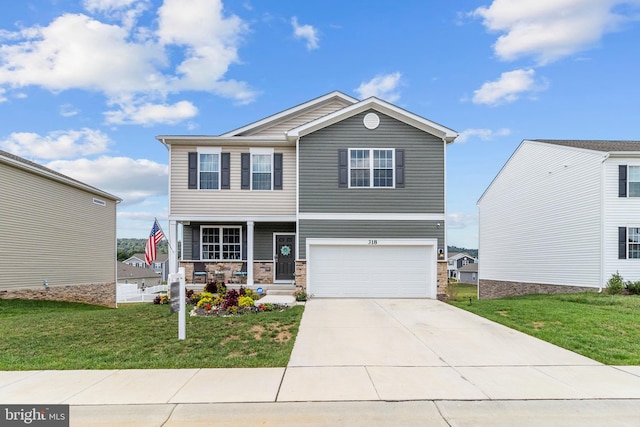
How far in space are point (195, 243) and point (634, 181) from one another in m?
18.6

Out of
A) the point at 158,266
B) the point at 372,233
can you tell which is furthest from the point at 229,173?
the point at 158,266

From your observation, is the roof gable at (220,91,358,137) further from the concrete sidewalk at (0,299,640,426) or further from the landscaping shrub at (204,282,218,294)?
the concrete sidewalk at (0,299,640,426)

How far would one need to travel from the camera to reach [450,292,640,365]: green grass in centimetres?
738

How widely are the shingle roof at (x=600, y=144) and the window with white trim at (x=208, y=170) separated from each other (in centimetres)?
1642

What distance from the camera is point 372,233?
48.7 feet

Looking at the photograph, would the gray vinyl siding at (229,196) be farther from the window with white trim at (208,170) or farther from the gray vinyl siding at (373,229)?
the gray vinyl siding at (373,229)

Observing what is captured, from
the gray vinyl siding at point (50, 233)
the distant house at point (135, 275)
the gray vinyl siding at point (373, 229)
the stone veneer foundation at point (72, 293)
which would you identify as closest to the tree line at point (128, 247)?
the distant house at point (135, 275)

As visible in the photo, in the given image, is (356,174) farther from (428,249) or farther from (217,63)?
(217,63)

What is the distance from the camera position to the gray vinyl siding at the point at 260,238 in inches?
650

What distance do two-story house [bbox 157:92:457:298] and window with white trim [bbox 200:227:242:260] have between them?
1098mm

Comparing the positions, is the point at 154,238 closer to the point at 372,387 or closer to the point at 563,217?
the point at 372,387

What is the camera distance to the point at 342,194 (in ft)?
49.1

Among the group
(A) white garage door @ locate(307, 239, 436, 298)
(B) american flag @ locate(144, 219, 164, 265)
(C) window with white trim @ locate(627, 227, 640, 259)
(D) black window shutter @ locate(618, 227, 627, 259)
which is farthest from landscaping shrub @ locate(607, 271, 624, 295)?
(B) american flag @ locate(144, 219, 164, 265)

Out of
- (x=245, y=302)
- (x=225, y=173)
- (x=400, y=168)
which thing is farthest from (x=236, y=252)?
(x=400, y=168)
